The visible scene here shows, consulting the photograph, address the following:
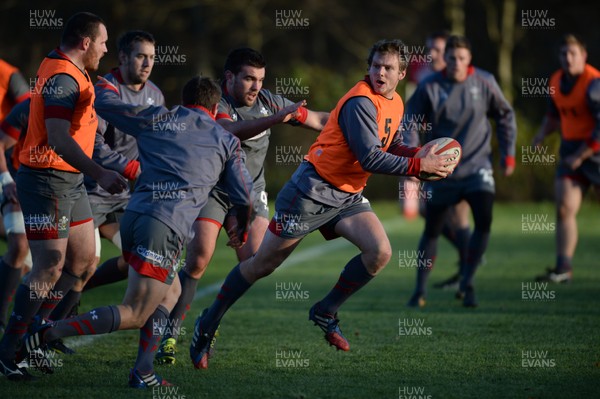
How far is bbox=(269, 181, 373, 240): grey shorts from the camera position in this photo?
6.71m

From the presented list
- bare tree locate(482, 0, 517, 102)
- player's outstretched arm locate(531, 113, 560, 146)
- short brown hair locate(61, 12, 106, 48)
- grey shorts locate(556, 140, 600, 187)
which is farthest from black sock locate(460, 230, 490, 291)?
bare tree locate(482, 0, 517, 102)

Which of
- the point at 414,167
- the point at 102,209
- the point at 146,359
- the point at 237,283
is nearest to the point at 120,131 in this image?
the point at 102,209

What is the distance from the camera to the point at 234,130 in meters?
6.93

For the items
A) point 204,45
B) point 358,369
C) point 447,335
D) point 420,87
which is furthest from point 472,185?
point 204,45

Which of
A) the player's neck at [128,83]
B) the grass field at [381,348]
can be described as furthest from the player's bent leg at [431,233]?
the player's neck at [128,83]

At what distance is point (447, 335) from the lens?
25.8 ft

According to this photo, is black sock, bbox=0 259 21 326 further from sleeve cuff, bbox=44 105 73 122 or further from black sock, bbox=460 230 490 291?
black sock, bbox=460 230 490 291

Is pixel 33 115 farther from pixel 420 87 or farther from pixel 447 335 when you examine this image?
pixel 420 87

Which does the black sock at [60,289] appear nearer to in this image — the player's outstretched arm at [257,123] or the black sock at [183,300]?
the black sock at [183,300]

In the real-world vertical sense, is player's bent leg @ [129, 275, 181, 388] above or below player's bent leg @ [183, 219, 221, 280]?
below

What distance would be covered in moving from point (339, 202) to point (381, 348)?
4.10 ft

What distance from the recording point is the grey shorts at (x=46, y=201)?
6.18 meters

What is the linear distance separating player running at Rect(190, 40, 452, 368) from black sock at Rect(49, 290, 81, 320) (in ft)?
3.65

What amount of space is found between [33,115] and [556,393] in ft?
12.1
